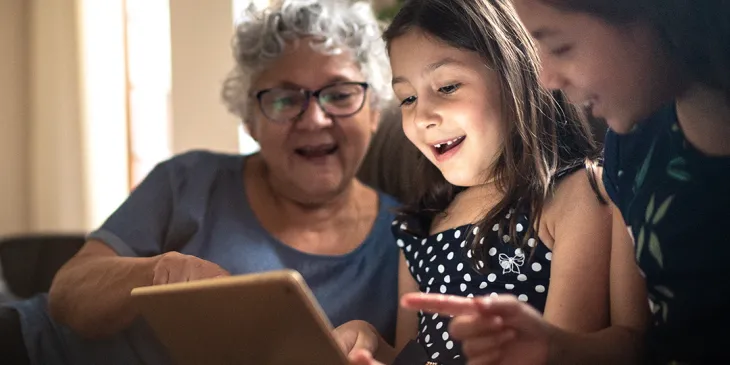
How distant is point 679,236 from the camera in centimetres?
52

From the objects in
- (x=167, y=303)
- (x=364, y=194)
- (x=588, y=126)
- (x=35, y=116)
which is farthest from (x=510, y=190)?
(x=35, y=116)

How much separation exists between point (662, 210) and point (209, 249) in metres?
0.54

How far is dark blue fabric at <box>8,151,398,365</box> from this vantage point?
2.66 ft

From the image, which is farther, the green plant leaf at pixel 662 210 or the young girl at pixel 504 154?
the young girl at pixel 504 154

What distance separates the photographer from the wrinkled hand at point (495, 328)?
0.53m

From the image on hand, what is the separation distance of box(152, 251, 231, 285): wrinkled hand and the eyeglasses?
0.31 metres

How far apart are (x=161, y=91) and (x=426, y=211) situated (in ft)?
1.33

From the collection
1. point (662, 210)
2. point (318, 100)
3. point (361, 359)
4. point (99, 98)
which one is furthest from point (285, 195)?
point (662, 210)

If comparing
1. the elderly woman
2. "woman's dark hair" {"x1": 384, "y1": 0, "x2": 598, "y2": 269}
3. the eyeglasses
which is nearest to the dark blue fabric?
the elderly woman

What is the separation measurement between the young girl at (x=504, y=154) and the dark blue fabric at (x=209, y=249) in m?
0.16

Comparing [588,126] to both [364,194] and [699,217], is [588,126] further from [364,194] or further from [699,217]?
[364,194]

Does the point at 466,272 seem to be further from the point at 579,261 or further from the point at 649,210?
the point at 649,210

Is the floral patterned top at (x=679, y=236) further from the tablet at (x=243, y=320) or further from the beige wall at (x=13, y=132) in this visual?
the beige wall at (x=13, y=132)

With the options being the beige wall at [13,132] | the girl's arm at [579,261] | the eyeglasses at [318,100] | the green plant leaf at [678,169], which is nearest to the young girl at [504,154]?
the girl's arm at [579,261]
